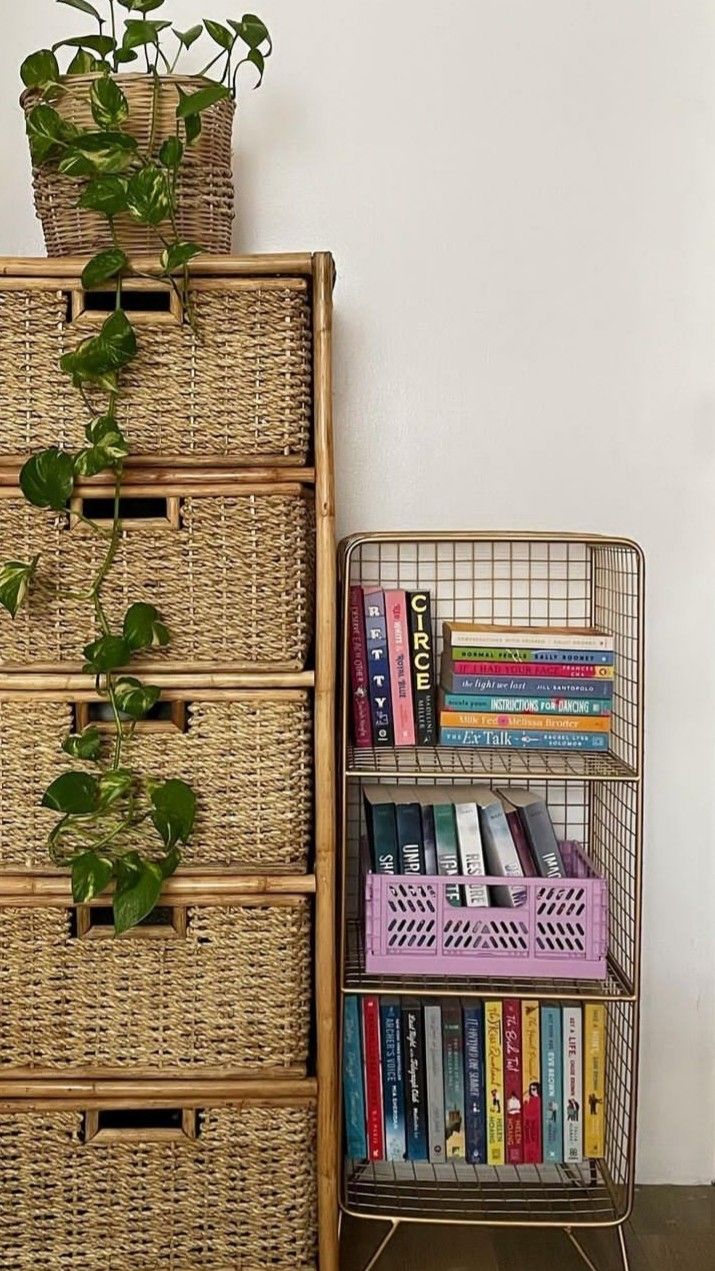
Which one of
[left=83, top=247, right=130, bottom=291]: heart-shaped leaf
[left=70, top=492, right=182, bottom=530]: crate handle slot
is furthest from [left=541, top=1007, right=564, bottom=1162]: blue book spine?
[left=83, top=247, right=130, bottom=291]: heart-shaped leaf

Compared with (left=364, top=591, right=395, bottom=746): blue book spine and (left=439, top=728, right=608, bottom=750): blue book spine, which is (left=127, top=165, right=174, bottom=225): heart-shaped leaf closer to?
(left=364, top=591, right=395, bottom=746): blue book spine

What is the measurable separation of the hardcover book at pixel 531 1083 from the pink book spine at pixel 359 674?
0.50m

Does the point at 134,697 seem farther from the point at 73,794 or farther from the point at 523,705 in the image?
the point at 523,705

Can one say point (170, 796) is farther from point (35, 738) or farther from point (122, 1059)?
point (122, 1059)

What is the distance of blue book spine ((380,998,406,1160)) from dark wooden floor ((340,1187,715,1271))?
17 centimetres

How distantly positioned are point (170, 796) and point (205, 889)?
150mm

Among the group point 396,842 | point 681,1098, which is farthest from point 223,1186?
point 681,1098

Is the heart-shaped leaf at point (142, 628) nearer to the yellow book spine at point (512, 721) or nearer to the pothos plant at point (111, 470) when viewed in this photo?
the pothos plant at point (111, 470)

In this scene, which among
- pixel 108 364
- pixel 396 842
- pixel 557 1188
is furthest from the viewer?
pixel 557 1188

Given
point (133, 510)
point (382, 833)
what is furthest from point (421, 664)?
point (133, 510)

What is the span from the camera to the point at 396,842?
1894 mm

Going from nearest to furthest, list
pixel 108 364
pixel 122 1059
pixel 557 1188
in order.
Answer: pixel 108 364 → pixel 122 1059 → pixel 557 1188

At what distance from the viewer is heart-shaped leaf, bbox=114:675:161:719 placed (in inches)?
66.4

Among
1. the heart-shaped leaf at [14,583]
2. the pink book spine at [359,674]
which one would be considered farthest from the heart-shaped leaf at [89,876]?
the pink book spine at [359,674]
